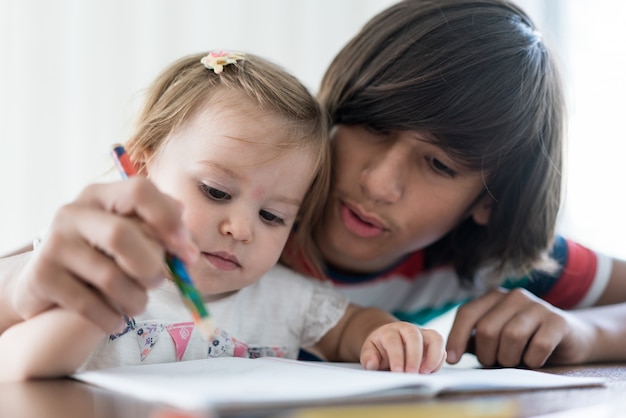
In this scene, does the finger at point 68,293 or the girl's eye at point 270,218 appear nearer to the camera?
the finger at point 68,293

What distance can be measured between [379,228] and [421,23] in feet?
1.05

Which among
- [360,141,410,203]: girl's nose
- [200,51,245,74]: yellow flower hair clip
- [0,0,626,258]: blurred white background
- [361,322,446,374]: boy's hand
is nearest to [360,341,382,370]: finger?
[361,322,446,374]: boy's hand

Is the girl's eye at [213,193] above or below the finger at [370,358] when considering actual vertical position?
above

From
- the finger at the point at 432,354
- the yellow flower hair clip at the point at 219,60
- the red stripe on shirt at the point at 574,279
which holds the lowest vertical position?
the red stripe on shirt at the point at 574,279

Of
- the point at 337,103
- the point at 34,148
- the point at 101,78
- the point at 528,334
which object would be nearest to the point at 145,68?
the point at 101,78

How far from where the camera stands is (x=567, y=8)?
216 centimetres

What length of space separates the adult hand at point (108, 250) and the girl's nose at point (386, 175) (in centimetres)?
52

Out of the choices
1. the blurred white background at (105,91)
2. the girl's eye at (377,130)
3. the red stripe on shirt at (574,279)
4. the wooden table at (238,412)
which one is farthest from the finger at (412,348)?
the blurred white background at (105,91)

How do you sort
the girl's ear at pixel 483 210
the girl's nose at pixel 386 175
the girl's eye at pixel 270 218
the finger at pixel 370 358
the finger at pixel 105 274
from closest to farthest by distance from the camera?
the finger at pixel 105 274 < the finger at pixel 370 358 < the girl's eye at pixel 270 218 < the girl's nose at pixel 386 175 < the girl's ear at pixel 483 210

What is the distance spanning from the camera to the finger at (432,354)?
2.80 ft

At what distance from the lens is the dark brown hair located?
114cm

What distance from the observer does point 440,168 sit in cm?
118

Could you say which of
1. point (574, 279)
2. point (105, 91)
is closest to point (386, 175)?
point (574, 279)

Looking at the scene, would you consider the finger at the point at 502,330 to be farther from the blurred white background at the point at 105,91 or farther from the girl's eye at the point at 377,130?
the blurred white background at the point at 105,91
